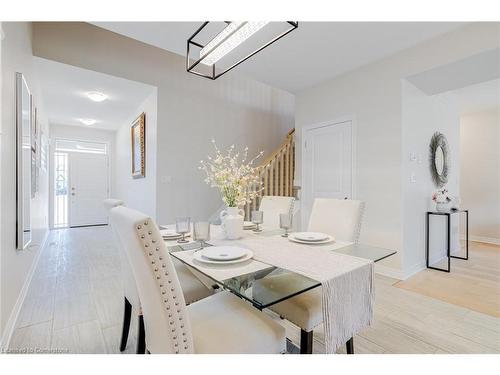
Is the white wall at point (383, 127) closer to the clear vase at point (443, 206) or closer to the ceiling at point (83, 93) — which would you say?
the clear vase at point (443, 206)

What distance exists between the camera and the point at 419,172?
125 inches

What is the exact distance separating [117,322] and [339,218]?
6.06ft

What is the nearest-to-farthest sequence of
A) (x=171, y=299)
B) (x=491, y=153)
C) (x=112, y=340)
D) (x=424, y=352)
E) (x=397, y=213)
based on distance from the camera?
(x=171, y=299), (x=424, y=352), (x=112, y=340), (x=397, y=213), (x=491, y=153)

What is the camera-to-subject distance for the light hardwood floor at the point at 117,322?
1691 mm

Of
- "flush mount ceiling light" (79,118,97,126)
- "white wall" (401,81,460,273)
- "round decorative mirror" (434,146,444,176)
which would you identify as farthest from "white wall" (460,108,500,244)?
"flush mount ceiling light" (79,118,97,126)

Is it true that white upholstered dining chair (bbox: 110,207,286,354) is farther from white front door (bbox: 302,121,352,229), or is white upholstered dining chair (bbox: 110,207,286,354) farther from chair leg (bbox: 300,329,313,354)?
white front door (bbox: 302,121,352,229)

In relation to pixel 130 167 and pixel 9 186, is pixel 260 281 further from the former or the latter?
pixel 130 167

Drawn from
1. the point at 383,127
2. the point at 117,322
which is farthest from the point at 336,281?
the point at 383,127
